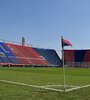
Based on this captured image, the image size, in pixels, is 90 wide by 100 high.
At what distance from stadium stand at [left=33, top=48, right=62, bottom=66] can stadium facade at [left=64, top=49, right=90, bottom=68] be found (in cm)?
444

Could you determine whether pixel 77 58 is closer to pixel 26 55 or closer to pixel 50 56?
pixel 50 56

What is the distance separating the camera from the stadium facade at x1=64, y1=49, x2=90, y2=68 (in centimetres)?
12256

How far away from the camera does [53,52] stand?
5128 inches

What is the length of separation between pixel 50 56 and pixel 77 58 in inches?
465

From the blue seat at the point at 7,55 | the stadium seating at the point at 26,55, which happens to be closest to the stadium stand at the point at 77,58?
the stadium seating at the point at 26,55

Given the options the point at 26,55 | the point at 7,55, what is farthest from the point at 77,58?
the point at 7,55

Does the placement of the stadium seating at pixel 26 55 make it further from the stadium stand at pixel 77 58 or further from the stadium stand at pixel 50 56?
the stadium stand at pixel 77 58

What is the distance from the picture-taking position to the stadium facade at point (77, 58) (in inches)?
4825

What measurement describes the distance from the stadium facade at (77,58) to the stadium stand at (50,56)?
14.6 ft

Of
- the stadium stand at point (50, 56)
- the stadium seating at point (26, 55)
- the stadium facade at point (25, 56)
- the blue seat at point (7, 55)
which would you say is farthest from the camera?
the stadium stand at point (50, 56)

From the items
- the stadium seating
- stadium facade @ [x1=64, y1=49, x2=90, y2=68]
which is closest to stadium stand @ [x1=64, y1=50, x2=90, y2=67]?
stadium facade @ [x1=64, y1=49, x2=90, y2=68]

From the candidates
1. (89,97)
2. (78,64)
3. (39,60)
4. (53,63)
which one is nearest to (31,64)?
(39,60)

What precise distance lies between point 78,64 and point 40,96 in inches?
4413

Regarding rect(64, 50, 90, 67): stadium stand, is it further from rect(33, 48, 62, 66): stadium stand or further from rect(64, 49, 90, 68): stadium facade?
rect(33, 48, 62, 66): stadium stand
